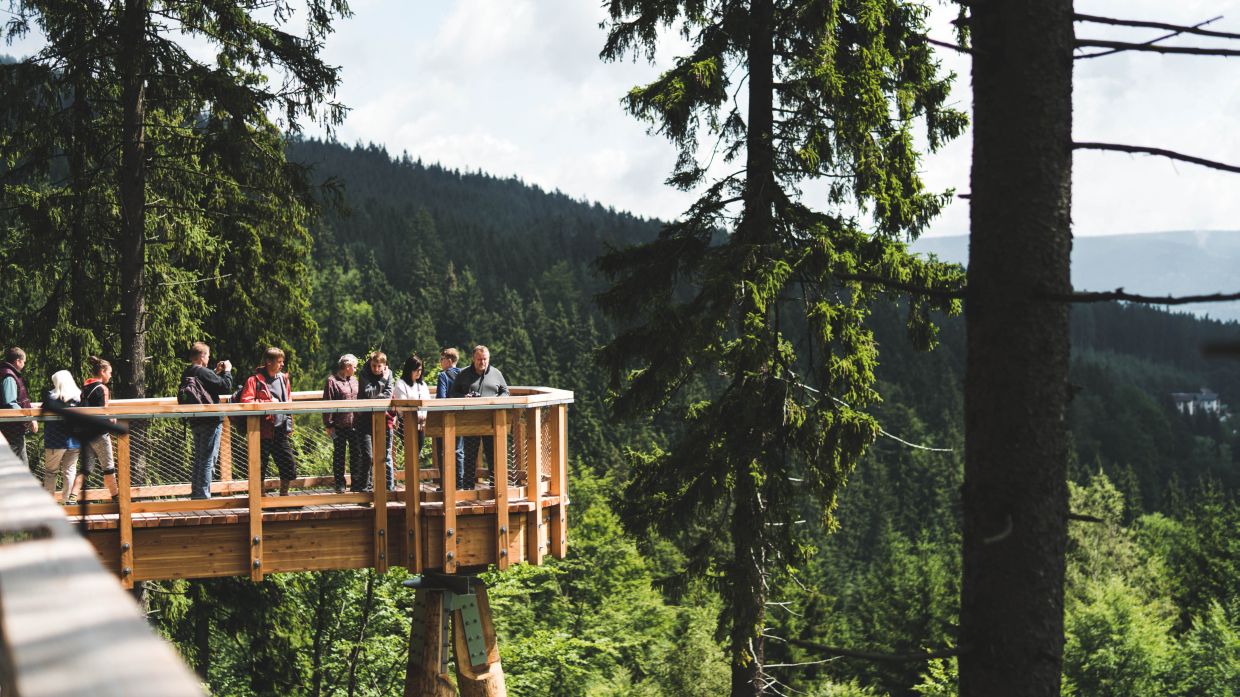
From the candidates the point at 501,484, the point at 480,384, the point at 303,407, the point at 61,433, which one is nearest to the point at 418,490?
the point at 501,484

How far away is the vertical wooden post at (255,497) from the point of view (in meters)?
9.02

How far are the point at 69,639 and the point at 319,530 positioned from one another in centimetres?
876

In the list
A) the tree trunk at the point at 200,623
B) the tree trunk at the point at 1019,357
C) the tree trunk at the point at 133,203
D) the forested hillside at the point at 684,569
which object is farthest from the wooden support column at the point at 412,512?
the tree trunk at the point at 200,623

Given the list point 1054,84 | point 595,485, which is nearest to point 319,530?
point 1054,84

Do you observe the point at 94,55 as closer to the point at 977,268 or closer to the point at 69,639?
the point at 977,268

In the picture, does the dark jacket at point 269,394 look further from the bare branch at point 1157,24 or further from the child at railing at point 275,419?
the bare branch at point 1157,24

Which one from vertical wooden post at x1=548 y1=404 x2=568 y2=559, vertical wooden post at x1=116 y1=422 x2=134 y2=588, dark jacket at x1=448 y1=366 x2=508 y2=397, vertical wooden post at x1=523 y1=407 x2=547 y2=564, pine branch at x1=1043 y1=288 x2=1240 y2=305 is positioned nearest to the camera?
pine branch at x1=1043 y1=288 x2=1240 y2=305

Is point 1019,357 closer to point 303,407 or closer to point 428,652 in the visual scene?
→ point 303,407

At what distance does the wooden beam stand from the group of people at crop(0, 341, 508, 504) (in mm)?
310

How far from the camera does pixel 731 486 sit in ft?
42.8

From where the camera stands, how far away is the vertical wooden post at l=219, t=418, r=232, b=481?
1094 centimetres

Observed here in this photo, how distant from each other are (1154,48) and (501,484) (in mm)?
6594

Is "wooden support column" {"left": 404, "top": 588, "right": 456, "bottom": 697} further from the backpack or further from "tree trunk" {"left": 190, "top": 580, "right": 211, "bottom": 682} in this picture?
"tree trunk" {"left": 190, "top": 580, "right": 211, "bottom": 682}

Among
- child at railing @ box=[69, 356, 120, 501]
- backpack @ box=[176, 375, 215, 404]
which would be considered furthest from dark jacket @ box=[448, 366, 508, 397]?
child at railing @ box=[69, 356, 120, 501]
